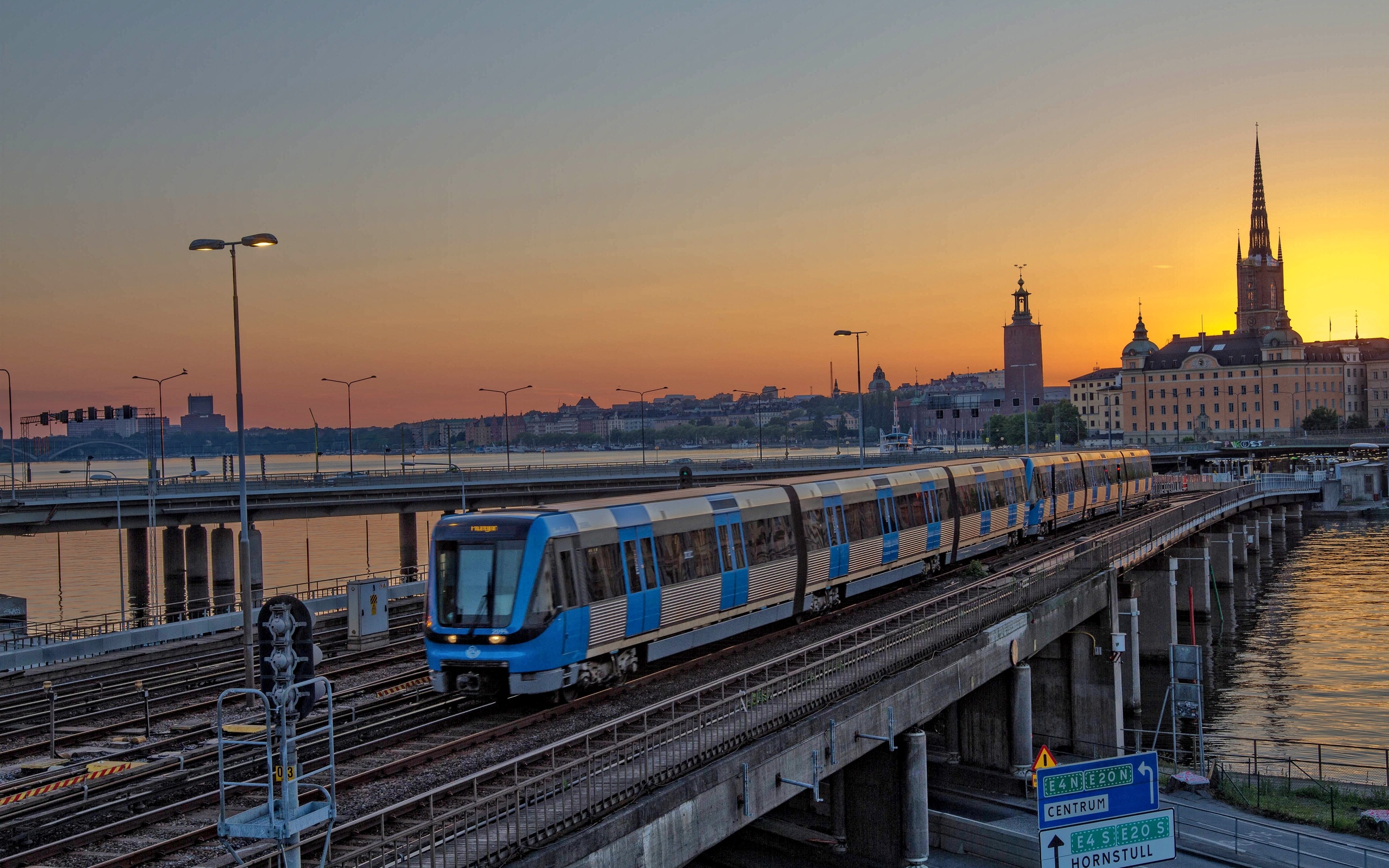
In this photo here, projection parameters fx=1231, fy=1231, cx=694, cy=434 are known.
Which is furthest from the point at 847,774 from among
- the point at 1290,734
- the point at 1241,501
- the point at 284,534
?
the point at 284,534

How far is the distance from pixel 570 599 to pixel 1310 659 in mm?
44599

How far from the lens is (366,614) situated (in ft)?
103

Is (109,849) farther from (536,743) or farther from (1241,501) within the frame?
(1241,501)

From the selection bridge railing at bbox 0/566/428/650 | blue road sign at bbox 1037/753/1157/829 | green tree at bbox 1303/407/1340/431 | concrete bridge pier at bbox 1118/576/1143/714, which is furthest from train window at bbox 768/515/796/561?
green tree at bbox 1303/407/1340/431

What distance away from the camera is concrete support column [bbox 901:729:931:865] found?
73.5 ft

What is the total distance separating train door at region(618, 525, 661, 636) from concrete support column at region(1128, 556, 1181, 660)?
1401 inches

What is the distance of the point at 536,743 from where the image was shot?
57.2ft

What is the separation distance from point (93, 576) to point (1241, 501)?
85.1m

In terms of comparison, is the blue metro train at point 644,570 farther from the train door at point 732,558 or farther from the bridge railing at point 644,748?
the bridge railing at point 644,748

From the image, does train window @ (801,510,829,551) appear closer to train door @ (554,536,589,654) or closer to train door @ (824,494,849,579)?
train door @ (824,494,849,579)

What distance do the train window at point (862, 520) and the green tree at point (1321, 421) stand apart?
185 meters

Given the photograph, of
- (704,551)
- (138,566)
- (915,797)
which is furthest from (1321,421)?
(704,551)

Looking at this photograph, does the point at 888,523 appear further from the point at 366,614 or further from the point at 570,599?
the point at 570,599

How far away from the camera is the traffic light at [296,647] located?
10172 millimetres
